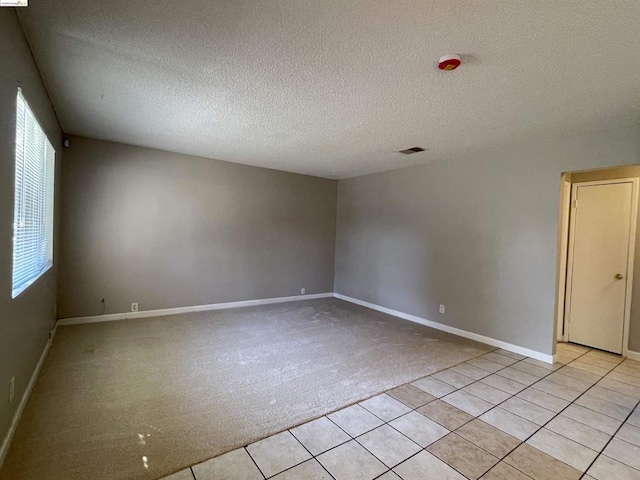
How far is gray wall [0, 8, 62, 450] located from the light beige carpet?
32cm

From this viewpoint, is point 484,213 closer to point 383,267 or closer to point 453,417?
point 383,267

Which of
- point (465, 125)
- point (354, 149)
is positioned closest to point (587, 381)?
point (465, 125)

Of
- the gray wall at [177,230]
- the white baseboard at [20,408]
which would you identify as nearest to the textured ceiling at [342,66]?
the gray wall at [177,230]

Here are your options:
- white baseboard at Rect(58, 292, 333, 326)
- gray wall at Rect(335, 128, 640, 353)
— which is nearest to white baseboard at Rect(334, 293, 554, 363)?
gray wall at Rect(335, 128, 640, 353)

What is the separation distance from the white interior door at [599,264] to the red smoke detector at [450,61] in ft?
10.6

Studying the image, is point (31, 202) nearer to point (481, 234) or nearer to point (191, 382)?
point (191, 382)

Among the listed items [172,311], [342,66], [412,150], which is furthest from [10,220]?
[412,150]

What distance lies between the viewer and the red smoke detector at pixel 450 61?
6.17 ft

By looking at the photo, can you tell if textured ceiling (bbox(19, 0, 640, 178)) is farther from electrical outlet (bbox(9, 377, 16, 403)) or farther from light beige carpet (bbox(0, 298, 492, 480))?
light beige carpet (bbox(0, 298, 492, 480))

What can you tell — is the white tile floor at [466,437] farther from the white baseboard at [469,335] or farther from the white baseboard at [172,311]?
the white baseboard at [172,311]

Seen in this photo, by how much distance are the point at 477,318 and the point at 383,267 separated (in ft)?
5.62

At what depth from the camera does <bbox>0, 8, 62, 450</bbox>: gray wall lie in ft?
5.27

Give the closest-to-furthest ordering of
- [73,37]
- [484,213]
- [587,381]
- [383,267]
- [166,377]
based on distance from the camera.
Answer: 1. [73,37]
2. [166,377]
3. [587,381]
4. [484,213]
5. [383,267]

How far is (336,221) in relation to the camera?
640 centimetres
